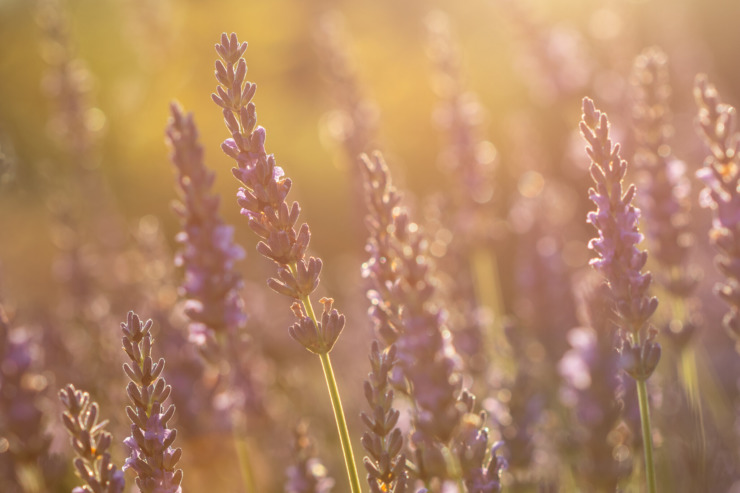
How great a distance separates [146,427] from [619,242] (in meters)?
1.36

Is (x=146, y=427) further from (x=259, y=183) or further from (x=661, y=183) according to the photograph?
(x=661, y=183)

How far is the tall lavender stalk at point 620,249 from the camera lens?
1.98 m

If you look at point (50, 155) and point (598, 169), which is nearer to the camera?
point (598, 169)

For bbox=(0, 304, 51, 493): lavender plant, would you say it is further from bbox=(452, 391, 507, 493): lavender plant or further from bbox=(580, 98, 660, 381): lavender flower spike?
bbox=(580, 98, 660, 381): lavender flower spike

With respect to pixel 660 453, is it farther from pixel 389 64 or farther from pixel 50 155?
pixel 50 155

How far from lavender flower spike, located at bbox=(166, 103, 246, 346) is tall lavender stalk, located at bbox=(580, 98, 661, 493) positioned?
4.41 feet

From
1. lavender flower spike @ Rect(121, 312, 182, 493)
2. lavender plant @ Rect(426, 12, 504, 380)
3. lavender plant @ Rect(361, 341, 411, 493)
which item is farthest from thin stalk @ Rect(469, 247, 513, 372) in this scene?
lavender flower spike @ Rect(121, 312, 182, 493)

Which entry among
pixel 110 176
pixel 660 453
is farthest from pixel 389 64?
pixel 660 453

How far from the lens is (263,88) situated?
1298cm

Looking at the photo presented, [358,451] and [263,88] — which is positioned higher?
[263,88]

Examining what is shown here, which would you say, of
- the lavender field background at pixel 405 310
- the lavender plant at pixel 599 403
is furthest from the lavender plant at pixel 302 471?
the lavender plant at pixel 599 403

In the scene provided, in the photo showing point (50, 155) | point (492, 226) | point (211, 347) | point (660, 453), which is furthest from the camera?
point (50, 155)

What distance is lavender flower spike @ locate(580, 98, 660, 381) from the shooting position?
77.7 inches

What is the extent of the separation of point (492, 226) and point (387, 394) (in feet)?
9.34
